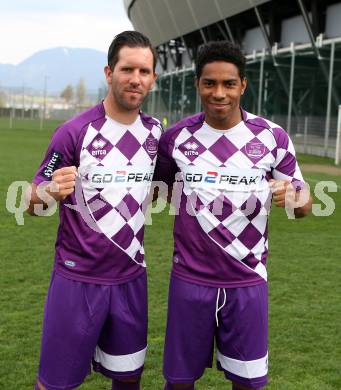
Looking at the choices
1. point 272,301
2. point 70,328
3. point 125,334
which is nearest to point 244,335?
point 125,334

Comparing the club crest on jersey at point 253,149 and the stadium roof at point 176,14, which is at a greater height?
the stadium roof at point 176,14

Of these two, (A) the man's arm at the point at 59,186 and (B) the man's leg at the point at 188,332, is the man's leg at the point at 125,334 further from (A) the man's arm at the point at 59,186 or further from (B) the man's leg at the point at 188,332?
(A) the man's arm at the point at 59,186

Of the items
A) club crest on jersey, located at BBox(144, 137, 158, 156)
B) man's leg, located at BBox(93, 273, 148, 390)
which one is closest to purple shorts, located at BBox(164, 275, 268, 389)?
man's leg, located at BBox(93, 273, 148, 390)

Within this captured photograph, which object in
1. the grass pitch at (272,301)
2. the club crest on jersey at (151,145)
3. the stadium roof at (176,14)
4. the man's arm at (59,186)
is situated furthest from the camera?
the stadium roof at (176,14)

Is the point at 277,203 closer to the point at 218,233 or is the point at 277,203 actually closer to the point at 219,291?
the point at 218,233

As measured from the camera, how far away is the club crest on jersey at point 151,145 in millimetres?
2973

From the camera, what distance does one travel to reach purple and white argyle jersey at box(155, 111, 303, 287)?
9.39ft

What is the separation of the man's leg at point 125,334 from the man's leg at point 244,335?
1.28ft

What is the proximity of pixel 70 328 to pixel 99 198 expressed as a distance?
0.62 metres

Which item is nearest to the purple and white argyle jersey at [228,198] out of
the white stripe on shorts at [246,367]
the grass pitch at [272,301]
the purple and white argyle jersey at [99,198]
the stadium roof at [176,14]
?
the purple and white argyle jersey at [99,198]

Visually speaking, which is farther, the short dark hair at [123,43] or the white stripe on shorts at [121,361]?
the white stripe on shorts at [121,361]

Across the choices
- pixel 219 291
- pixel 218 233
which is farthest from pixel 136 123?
pixel 219 291

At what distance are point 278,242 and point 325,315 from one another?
9.91ft

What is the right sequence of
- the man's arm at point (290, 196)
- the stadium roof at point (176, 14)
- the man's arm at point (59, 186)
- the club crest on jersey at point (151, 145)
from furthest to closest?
the stadium roof at point (176, 14)
the club crest on jersey at point (151, 145)
the man's arm at point (290, 196)
the man's arm at point (59, 186)
